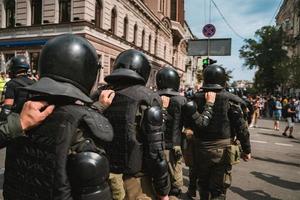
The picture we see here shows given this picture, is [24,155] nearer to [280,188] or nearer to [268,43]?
[280,188]

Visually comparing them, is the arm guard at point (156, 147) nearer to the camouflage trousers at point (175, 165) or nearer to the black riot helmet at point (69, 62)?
the black riot helmet at point (69, 62)

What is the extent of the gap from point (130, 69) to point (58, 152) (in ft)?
4.74

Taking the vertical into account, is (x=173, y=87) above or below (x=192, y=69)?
below

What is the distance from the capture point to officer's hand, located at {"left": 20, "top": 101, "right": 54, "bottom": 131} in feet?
5.33

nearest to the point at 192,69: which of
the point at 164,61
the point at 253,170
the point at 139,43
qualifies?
the point at 164,61

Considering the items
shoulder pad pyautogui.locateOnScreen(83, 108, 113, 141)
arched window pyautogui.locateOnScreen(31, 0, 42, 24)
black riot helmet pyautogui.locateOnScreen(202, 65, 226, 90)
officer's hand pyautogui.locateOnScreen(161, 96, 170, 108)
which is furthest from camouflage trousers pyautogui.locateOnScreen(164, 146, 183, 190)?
arched window pyautogui.locateOnScreen(31, 0, 42, 24)

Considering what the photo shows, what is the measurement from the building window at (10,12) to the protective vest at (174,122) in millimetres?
19529

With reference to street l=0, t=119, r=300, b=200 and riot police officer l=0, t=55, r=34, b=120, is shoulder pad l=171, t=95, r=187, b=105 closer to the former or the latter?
street l=0, t=119, r=300, b=200

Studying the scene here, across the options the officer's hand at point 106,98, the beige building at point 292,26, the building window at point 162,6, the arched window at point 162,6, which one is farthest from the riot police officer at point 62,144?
the beige building at point 292,26

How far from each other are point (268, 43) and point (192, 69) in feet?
63.5

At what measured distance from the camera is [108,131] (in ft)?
5.61

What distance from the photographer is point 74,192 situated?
1635mm

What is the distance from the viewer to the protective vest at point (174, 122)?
4.39 m

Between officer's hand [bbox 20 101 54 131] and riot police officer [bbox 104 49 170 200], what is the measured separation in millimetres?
1019
